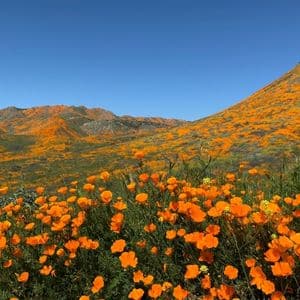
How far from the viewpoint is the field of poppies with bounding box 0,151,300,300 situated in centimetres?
316

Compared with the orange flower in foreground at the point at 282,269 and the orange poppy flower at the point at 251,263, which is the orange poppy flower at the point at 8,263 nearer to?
the orange poppy flower at the point at 251,263

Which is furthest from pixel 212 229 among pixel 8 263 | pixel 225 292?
pixel 8 263

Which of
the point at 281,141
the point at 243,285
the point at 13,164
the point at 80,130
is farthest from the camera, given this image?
the point at 80,130

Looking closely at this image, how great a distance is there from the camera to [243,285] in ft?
11.1

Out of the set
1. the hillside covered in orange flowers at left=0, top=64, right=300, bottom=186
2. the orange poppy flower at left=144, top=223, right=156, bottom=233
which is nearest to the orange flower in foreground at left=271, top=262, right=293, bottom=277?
the orange poppy flower at left=144, top=223, right=156, bottom=233

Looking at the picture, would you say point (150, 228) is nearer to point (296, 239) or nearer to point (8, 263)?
point (8, 263)

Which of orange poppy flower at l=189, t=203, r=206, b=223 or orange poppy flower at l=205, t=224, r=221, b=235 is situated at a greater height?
orange poppy flower at l=189, t=203, r=206, b=223

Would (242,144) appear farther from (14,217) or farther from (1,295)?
(1,295)

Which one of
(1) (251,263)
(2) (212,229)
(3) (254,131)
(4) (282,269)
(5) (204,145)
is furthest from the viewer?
(3) (254,131)

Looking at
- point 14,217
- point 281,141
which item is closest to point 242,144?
point 281,141

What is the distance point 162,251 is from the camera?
3.89m

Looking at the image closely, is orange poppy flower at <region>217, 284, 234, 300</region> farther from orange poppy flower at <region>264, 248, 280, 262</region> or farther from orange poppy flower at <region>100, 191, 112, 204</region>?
orange poppy flower at <region>100, 191, 112, 204</region>

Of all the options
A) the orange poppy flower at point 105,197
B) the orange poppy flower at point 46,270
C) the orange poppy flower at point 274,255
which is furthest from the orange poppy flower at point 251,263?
the orange poppy flower at point 105,197

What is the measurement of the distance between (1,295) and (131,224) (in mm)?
1312
